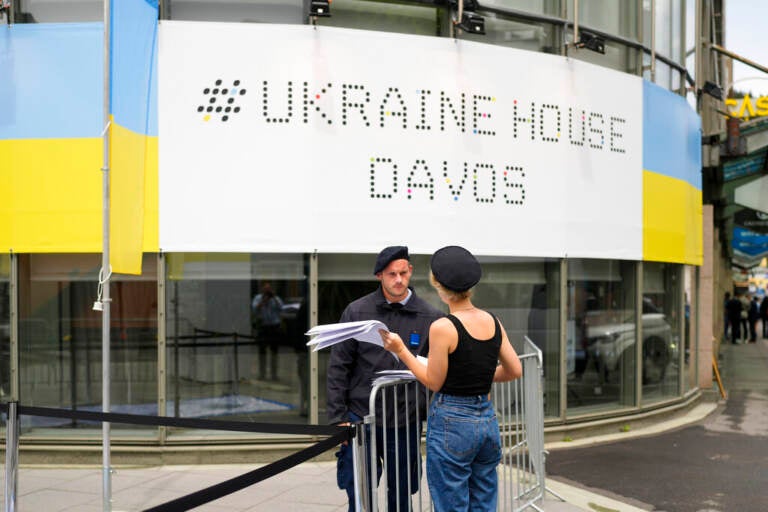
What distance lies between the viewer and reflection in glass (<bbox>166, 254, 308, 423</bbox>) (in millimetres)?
8234

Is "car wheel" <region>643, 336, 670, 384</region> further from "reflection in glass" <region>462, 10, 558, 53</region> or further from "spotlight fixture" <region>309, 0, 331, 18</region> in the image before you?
"spotlight fixture" <region>309, 0, 331, 18</region>

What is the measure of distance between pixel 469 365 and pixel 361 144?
482 cm

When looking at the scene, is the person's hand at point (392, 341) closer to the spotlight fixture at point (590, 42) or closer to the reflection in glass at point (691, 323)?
the spotlight fixture at point (590, 42)

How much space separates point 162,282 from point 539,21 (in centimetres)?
541

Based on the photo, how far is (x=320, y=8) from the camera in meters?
8.21

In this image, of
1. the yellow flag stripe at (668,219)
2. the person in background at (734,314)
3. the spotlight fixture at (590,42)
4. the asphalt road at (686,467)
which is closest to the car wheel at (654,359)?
the asphalt road at (686,467)

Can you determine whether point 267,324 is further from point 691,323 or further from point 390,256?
point 691,323

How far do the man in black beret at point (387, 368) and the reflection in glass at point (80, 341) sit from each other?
3.95 metres

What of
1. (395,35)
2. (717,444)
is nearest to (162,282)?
(395,35)

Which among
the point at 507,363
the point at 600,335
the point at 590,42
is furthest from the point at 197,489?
the point at 590,42

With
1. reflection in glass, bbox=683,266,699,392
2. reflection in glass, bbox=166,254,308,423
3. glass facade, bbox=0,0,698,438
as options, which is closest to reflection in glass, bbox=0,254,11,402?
glass facade, bbox=0,0,698,438

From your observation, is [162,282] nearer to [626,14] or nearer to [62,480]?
[62,480]

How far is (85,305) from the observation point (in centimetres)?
832

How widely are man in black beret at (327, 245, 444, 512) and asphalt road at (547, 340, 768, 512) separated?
315cm
